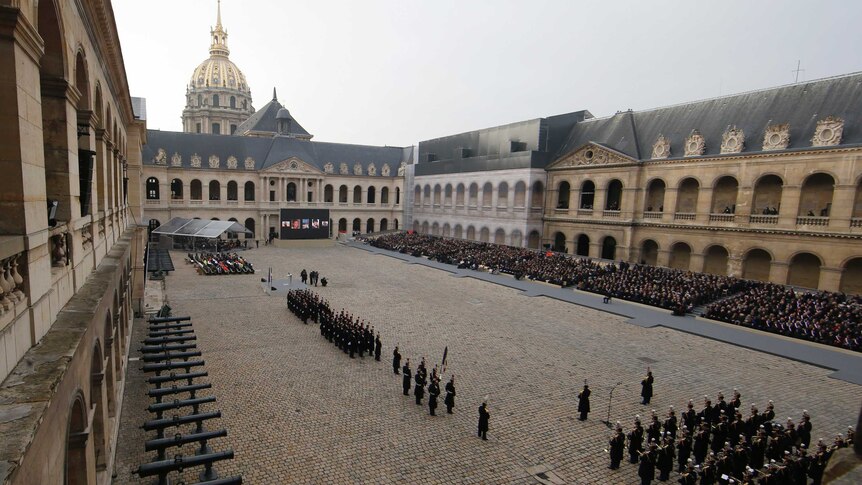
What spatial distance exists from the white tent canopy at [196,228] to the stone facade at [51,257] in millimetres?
36876

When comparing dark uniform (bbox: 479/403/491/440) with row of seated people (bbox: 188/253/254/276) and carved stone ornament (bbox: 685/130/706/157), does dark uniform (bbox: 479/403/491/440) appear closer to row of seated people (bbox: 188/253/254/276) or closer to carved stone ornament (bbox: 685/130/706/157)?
row of seated people (bbox: 188/253/254/276)

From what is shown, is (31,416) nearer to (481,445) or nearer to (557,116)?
(481,445)

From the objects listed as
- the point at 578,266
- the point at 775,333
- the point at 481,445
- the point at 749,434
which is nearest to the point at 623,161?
the point at 578,266

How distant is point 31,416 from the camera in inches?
153

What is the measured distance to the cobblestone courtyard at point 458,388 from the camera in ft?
36.3

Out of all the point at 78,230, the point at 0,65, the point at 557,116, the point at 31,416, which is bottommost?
the point at 31,416

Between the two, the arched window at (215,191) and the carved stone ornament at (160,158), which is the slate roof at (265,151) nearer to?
the carved stone ornament at (160,158)

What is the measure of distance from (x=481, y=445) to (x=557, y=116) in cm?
4284

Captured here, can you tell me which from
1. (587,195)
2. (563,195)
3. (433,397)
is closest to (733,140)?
(587,195)

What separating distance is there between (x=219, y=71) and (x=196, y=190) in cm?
4293

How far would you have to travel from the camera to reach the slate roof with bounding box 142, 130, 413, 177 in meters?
57.6

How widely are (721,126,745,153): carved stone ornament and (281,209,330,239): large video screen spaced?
39.7 m

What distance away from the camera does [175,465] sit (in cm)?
868

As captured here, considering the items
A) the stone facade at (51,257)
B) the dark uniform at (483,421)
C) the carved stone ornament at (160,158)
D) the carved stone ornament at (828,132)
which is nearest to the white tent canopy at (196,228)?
the carved stone ornament at (160,158)
